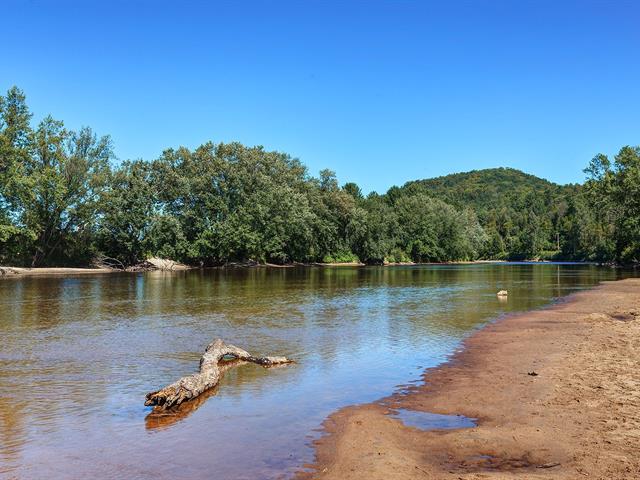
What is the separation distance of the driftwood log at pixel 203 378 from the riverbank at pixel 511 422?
3.13 meters

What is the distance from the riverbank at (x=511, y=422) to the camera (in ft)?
22.8

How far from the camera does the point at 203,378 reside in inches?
453

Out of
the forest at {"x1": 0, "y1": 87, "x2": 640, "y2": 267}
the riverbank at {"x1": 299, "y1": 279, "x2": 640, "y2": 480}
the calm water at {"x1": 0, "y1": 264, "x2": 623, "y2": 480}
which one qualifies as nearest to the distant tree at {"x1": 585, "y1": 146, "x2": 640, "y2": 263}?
the forest at {"x1": 0, "y1": 87, "x2": 640, "y2": 267}

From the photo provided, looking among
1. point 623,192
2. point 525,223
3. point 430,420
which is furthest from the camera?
point 525,223

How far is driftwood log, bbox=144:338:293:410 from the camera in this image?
10023 millimetres

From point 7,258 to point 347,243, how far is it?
57.8 metres

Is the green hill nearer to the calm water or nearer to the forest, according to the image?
the forest

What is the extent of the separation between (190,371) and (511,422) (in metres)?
7.91

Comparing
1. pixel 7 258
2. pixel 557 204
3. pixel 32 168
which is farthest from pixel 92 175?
pixel 557 204

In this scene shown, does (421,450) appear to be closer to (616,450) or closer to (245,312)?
(616,450)

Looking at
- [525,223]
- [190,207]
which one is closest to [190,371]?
[190,207]

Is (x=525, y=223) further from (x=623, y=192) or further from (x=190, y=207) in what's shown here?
(x=190, y=207)

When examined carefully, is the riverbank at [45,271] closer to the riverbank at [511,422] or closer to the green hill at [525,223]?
the riverbank at [511,422]

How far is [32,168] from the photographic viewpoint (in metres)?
62.7
